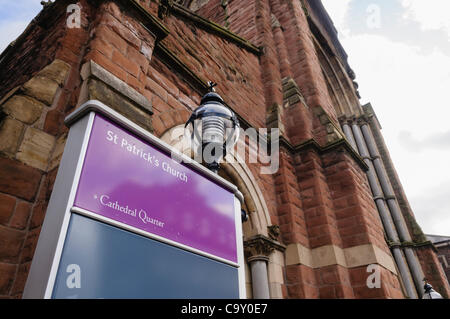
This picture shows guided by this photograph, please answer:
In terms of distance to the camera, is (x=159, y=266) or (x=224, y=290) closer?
(x=159, y=266)

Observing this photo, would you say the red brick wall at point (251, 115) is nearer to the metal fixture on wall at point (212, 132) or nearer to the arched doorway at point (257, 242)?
the arched doorway at point (257, 242)

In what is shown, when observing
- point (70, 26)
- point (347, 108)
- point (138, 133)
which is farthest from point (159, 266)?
point (347, 108)

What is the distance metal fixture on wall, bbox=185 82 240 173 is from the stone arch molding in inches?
Answer: 61.6

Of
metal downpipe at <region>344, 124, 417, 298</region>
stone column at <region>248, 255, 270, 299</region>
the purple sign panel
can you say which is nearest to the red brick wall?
stone column at <region>248, 255, 270, 299</region>

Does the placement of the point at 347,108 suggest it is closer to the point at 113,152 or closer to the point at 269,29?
the point at 269,29

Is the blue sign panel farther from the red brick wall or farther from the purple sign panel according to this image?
the red brick wall

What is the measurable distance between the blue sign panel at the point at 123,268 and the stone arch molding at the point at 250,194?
2778 millimetres

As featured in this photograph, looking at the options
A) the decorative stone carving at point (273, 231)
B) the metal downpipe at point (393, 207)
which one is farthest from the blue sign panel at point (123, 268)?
the metal downpipe at point (393, 207)

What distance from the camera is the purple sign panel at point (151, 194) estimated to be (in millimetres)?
997

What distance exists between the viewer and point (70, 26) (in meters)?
2.53

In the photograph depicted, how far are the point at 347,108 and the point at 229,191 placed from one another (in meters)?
12.9

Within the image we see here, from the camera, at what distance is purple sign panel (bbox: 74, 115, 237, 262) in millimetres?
997

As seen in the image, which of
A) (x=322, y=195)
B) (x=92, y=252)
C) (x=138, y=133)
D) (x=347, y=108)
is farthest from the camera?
(x=347, y=108)

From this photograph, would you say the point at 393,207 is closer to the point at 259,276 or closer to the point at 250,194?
the point at 250,194
